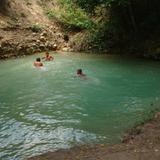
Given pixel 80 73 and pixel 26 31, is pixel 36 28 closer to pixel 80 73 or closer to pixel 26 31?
pixel 26 31

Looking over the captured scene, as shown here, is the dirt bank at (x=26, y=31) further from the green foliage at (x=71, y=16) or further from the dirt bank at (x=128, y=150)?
the dirt bank at (x=128, y=150)

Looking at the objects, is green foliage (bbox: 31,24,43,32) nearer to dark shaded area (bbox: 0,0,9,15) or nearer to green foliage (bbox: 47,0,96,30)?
dark shaded area (bbox: 0,0,9,15)

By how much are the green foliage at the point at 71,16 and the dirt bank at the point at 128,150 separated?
19.5 metres

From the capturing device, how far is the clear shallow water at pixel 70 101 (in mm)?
12219

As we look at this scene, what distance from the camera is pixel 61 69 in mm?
22922

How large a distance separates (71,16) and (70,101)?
17200mm

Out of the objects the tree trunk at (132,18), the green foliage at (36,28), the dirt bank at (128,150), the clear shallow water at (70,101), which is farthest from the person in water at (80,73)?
the green foliage at (36,28)

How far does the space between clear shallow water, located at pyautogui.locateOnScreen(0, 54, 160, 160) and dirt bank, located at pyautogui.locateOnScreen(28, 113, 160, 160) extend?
2.84 feet

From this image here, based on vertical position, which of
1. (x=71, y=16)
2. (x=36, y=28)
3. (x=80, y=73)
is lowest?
(x=80, y=73)

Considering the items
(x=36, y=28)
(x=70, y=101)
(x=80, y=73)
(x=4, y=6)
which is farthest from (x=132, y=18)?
(x=70, y=101)

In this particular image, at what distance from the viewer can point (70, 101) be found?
54.3 feet

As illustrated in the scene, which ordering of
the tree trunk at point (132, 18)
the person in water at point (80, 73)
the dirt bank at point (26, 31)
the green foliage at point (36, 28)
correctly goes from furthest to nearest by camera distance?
the green foliage at point (36, 28), the dirt bank at point (26, 31), the tree trunk at point (132, 18), the person in water at point (80, 73)

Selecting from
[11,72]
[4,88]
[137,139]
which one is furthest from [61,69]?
[137,139]

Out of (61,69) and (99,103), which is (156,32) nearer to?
(61,69)
